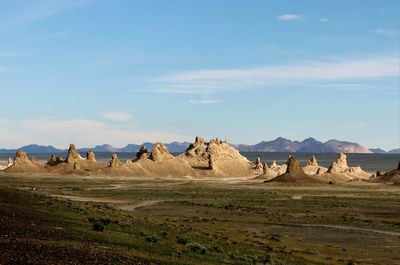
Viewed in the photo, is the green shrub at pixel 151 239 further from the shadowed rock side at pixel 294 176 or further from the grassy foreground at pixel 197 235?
the shadowed rock side at pixel 294 176

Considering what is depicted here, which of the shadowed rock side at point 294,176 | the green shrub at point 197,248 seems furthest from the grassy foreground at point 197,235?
the shadowed rock side at point 294,176

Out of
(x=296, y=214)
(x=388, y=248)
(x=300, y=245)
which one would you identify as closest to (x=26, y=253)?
(x=300, y=245)

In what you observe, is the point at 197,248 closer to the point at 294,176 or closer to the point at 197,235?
the point at 197,235

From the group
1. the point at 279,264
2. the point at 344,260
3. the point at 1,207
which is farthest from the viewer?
the point at 344,260

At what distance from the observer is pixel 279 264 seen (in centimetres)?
3347

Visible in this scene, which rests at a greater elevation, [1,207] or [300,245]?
[1,207]

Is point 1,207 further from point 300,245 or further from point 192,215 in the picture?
point 192,215

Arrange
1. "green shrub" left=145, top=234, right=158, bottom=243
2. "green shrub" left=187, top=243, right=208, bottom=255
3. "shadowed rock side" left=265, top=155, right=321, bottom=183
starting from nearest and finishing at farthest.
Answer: "green shrub" left=187, top=243, right=208, bottom=255, "green shrub" left=145, top=234, right=158, bottom=243, "shadowed rock side" left=265, top=155, right=321, bottom=183

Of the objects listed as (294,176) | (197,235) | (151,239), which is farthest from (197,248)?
(294,176)

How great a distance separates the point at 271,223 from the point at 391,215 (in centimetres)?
2274

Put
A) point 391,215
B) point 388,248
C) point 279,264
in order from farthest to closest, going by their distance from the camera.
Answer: point 391,215
point 388,248
point 279,264

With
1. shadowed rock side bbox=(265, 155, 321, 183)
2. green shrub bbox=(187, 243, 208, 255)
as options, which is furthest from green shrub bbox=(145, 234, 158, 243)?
shadowed rock side bbox=(265, 155, 321, 183)

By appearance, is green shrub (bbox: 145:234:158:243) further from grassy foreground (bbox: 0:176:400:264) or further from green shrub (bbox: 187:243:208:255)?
green shrub (bbox: 187:243:208:255)

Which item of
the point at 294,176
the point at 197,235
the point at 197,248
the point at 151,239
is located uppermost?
the point at 294,176
